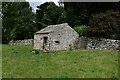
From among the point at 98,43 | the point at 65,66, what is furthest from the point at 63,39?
the point at 65,66

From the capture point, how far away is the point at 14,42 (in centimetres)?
5412

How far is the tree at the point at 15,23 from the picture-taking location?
144 feet

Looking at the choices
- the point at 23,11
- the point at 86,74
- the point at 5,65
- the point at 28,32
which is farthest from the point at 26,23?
the point at 86,74

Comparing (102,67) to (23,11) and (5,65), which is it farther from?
(23,11)

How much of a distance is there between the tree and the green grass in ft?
57.4

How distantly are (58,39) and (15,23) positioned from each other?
1949cm

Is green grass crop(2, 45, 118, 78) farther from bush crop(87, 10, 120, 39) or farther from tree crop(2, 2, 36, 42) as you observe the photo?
tree crop(2, 2, 36, 42)

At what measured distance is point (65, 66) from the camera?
22.3 meters

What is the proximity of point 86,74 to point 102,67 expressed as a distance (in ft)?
8.86

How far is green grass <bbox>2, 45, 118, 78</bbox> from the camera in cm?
1927

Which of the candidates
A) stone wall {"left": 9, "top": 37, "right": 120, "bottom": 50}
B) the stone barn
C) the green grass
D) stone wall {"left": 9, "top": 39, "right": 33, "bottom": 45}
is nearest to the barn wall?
the stone barn

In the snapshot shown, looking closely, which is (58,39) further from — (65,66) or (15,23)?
(15,23)

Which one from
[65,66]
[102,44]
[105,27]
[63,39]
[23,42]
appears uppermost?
[105,27]

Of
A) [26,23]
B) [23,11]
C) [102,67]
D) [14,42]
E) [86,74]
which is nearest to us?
[86,74]
